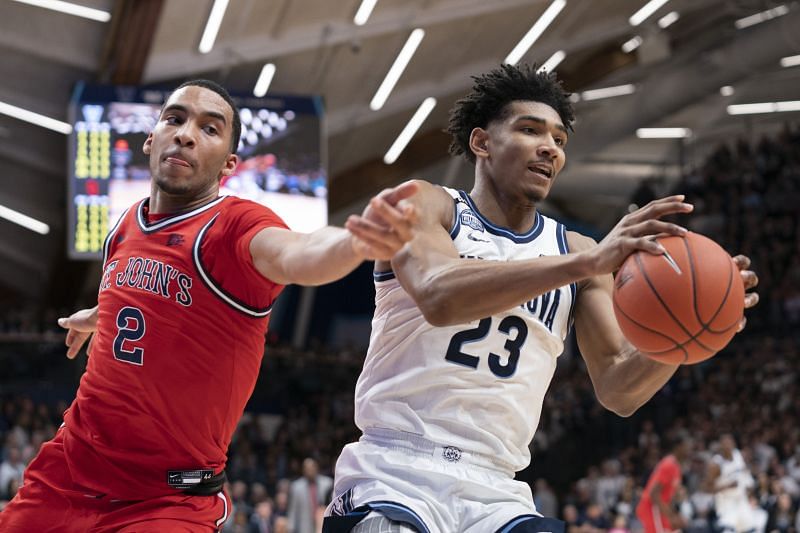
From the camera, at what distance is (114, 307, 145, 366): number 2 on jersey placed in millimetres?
3480

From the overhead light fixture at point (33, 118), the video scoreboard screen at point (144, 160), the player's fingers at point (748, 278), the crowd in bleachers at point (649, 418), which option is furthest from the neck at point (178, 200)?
the overhead light fixture at point (33, 118)

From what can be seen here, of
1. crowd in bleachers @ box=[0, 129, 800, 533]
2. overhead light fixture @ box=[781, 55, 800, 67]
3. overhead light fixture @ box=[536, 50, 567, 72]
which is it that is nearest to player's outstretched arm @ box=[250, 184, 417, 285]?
crowd in bleachers @ box=[0, 129, 800, 533]

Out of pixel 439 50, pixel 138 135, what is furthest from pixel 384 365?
pixel 439 50

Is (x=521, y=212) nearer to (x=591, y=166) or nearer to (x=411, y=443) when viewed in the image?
(x=411, y=443)

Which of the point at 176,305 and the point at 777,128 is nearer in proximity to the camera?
the point at 176,305

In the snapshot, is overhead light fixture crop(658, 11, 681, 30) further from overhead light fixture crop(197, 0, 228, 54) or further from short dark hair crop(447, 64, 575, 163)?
short dark hair crop(447, 64, 575, 163)

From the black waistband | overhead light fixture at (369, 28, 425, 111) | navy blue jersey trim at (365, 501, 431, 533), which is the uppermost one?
overhead light fixture at (369, 28, 425, 111)

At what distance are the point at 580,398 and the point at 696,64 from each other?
6.41 meters

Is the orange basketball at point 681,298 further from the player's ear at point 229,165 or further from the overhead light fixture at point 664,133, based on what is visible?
the overhead light fixture at point 664,133

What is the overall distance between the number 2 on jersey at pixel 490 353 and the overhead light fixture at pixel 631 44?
17420mm

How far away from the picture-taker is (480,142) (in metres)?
4.11

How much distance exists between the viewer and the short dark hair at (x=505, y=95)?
13.4 ft

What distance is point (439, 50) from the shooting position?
17766mm

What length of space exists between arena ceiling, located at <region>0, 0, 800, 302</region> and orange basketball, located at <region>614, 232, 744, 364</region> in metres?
11.3
